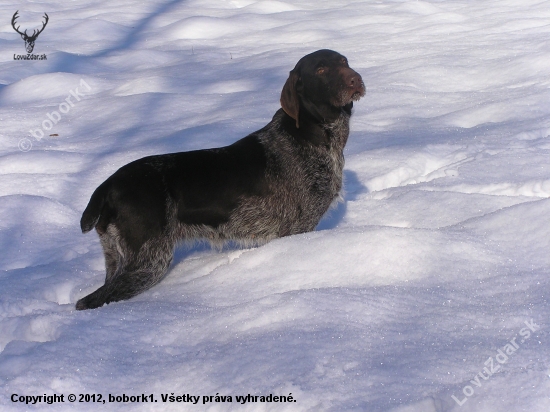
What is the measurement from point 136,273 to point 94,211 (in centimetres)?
42

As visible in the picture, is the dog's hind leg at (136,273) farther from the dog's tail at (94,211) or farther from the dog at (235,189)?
the dog's tail at (94,211)

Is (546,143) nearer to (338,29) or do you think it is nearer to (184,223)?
(184,223)

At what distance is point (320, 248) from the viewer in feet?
11.4

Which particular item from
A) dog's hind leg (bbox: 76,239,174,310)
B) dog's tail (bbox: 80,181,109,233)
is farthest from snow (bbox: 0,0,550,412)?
dog's tail (bbox: 80,181,109,233)

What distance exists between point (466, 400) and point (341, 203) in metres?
2.63

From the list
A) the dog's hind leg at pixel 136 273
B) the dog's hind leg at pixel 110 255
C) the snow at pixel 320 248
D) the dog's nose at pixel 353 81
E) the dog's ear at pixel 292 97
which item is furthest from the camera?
the dog's ear at pixel 292 97

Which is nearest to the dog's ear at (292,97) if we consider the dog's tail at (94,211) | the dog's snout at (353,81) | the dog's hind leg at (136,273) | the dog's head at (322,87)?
the dog's head at (322,87)

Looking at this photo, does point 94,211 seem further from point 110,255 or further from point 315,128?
point 315,128

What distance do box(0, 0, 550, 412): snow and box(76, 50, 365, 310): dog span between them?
8.0 inches

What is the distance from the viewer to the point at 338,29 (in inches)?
395

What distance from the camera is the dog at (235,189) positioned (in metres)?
3.63

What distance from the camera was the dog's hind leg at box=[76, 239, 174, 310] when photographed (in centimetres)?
355

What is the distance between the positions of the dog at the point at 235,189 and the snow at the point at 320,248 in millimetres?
204

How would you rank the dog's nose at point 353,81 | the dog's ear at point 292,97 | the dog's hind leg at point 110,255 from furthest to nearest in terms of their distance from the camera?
1. the dog's ear at point 292,97
2. the dog's nose at point 353,81
3. the dog's hind leg at point 110,255
